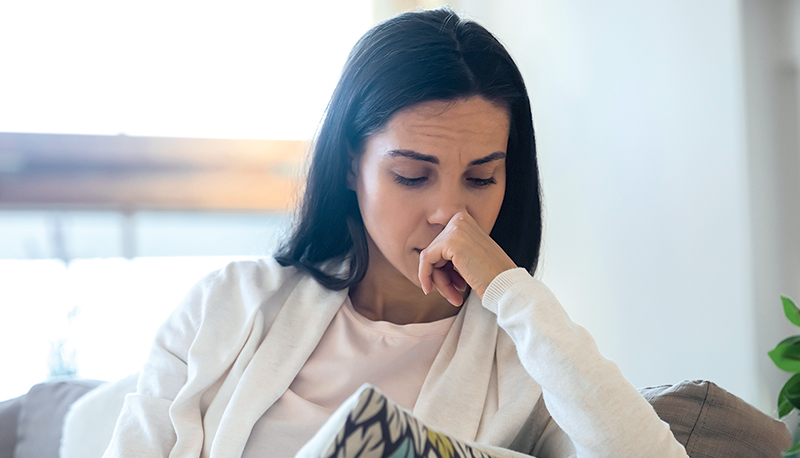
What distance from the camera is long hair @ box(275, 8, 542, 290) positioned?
113 centimetres

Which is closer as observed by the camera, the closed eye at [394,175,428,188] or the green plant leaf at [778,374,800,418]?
the green plant leaf at [778,374,800,418]

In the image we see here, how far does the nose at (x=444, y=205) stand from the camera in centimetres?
111

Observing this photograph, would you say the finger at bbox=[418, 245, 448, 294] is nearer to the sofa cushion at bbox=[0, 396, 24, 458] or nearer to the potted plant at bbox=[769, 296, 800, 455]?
the potted plant at bbox=[769, 296, 800, 455]

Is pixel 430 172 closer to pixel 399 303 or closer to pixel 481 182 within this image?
pixel 481 182

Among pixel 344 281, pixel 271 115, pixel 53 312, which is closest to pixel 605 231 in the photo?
pixel 344 281

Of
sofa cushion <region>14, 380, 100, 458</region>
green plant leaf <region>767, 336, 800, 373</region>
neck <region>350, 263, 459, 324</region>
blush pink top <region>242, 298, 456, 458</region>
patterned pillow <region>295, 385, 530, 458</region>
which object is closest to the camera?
patterned pillow <region>295, 385, 530, 458</region>

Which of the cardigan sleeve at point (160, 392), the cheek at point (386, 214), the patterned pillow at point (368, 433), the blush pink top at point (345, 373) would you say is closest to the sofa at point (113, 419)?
the cardigan sleeve at point (160, 392)

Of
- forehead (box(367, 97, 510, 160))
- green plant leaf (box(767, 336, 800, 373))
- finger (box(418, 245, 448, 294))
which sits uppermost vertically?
forehead (box(367, 97, 510, 160))

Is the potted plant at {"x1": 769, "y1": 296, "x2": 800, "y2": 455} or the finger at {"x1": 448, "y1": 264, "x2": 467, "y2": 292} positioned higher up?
the finger at {"x1": 448, "y1": 264, "x2": 467, "y2": 292}

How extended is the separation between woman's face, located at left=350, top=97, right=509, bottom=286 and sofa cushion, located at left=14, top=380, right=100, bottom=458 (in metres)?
0.90

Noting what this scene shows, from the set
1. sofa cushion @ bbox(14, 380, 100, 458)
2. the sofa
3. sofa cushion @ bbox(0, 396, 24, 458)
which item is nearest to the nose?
the sofa

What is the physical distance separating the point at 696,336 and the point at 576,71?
3.03 ft

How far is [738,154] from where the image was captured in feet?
4.46

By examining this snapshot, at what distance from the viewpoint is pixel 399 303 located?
1.30 m
